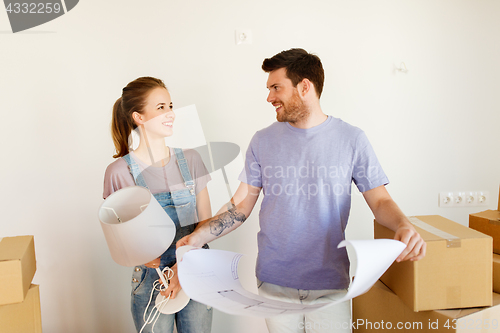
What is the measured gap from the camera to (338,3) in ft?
5.56

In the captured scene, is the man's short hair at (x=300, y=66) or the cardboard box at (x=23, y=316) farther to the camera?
the man's short hair at (x=300, y=66)

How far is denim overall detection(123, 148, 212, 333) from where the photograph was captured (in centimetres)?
116

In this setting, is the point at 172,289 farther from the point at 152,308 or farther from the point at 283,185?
the point at 283,185

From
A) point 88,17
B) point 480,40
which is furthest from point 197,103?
point 480,40

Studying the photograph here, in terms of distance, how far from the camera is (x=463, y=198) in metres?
1.85

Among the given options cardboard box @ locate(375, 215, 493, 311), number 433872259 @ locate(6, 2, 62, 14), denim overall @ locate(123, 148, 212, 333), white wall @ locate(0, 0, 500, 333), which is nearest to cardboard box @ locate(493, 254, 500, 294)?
cardboard box @ locate(375, 215, 493, 311)

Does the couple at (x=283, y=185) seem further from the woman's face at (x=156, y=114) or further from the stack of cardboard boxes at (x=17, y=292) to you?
the stack of cardboard boxes at (x=17, y=292)

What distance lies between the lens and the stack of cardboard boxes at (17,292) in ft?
3.26

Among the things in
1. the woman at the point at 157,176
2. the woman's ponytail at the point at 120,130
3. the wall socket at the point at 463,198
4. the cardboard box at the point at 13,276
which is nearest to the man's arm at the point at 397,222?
the woman at the point at 157,176

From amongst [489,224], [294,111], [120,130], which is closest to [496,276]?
[489,224]

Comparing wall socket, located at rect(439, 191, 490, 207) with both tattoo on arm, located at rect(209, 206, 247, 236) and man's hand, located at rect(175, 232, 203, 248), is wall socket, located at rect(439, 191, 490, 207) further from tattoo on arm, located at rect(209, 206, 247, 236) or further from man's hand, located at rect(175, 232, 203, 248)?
man's hand, located at rect(175, 232, 203, 248)

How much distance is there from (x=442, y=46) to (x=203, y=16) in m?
1.26

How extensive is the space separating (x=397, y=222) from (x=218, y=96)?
1.05 metres

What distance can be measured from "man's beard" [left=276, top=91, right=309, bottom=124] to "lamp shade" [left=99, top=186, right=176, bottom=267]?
53cm
